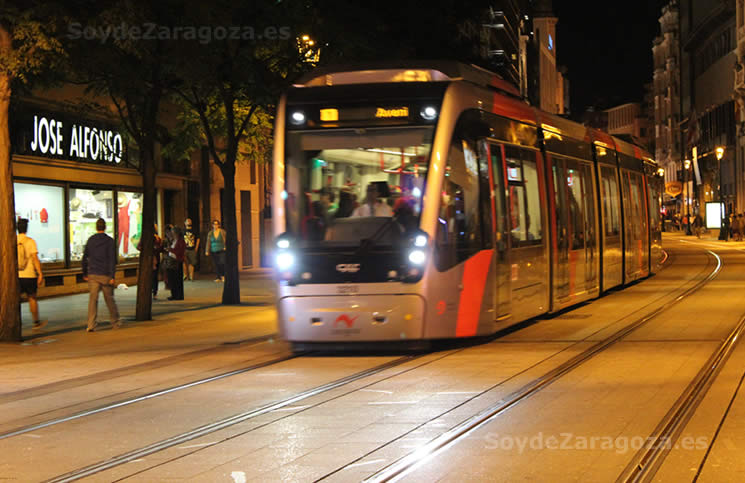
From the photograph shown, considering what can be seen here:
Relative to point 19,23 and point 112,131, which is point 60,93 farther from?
point 19,23

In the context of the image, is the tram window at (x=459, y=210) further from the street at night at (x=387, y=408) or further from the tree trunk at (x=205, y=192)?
the tree trunk at (x=205, y=192)

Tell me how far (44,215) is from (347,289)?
1536 centimetres

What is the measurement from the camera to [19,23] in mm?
16844

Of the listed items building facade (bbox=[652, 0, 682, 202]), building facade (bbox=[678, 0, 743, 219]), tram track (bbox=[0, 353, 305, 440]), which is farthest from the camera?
building facade (bbox=[652, 0, 682, 202])

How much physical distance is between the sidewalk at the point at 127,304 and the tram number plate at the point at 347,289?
4.37 m

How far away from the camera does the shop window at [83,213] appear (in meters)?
28.3

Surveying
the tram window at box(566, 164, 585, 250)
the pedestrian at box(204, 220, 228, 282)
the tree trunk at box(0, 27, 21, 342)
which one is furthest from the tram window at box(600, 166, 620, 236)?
the pedestrian at box(204, 220, 228, 282)

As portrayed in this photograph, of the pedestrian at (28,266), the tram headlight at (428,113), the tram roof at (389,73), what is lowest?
the pedestrian at (28,266)

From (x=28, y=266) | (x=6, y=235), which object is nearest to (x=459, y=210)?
(x=6, y=235)

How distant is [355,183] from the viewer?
13.5m

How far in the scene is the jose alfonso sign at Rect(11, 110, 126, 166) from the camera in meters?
25.5

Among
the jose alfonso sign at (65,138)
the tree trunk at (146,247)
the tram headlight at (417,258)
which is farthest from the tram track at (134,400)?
the jose alfonso sign at (65,138)

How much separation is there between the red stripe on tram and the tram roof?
2.26 meters

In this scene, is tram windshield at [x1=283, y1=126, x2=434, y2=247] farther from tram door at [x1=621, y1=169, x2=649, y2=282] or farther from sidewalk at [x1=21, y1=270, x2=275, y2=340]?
tram door at [x1=621, y1=169, x2=649, y2=282]
